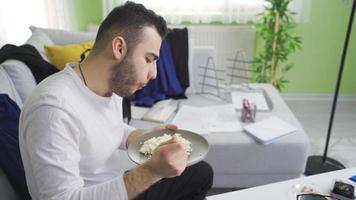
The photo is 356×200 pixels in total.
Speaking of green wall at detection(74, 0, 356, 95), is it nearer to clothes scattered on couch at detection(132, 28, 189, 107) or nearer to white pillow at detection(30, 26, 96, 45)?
white pillow at detection(30, 26, 96, 45)

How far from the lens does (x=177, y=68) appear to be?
7.43ft

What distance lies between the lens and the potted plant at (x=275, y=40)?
9.07ft

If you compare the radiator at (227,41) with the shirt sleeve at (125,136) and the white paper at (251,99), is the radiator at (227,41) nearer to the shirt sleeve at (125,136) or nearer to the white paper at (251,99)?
the white paper at (251,99)

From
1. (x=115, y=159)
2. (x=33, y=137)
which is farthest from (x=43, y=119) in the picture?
(x=115, y=159)

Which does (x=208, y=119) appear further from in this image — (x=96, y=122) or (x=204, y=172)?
A: (x=96, y=122)

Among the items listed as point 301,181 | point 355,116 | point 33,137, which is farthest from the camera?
point 355,116

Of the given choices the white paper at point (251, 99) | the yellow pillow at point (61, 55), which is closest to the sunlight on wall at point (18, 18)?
the yellow pillow at point (61, 55)

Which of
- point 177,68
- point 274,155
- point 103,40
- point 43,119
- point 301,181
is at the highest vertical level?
point 103,40

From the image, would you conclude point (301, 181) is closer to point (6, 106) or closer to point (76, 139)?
point (76, 139)

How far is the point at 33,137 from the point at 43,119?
0.05 m

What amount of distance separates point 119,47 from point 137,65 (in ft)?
0.27

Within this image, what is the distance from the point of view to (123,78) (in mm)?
1051

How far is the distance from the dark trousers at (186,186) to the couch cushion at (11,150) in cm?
45

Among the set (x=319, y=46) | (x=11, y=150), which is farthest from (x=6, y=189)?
(x=319, y=46)
